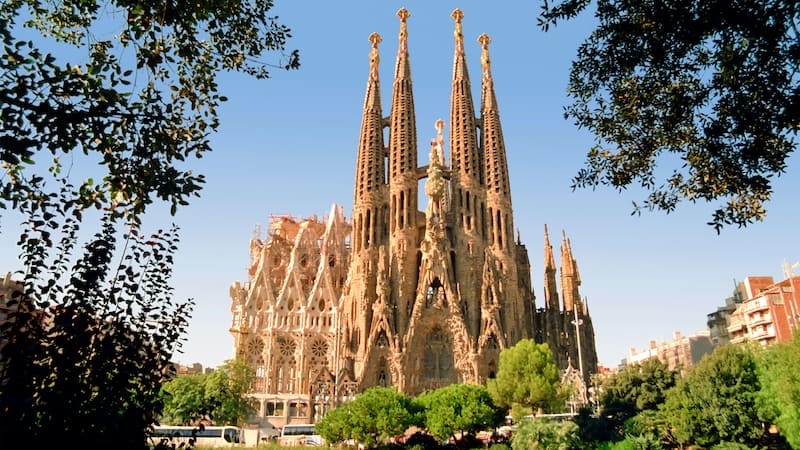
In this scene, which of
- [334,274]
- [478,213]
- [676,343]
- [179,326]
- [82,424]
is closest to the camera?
[82,424]

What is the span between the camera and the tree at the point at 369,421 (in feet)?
84.9

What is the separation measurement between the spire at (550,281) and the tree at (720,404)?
22986 mm

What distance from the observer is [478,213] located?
46969 mm

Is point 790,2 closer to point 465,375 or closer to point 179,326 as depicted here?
point 179,326

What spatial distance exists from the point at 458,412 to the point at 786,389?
13737 mm

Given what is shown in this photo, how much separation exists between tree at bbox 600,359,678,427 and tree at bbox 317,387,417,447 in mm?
10057

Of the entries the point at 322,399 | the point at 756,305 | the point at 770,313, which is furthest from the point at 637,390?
the point at 756,305

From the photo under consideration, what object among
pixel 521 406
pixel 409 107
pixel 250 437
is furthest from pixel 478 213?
pixel 250 437

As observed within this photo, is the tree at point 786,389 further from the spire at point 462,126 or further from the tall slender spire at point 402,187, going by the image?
the spire at point 462,126

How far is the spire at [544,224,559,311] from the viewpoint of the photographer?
157 feet

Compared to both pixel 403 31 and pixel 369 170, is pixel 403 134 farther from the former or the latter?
pixel 403 31

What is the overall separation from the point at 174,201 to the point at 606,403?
27764 mm

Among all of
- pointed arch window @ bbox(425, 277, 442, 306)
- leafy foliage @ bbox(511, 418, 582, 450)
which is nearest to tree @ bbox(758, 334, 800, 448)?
leafy foliage @ bbox(511, 418, 582, 450)

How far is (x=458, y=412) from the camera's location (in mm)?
28188
